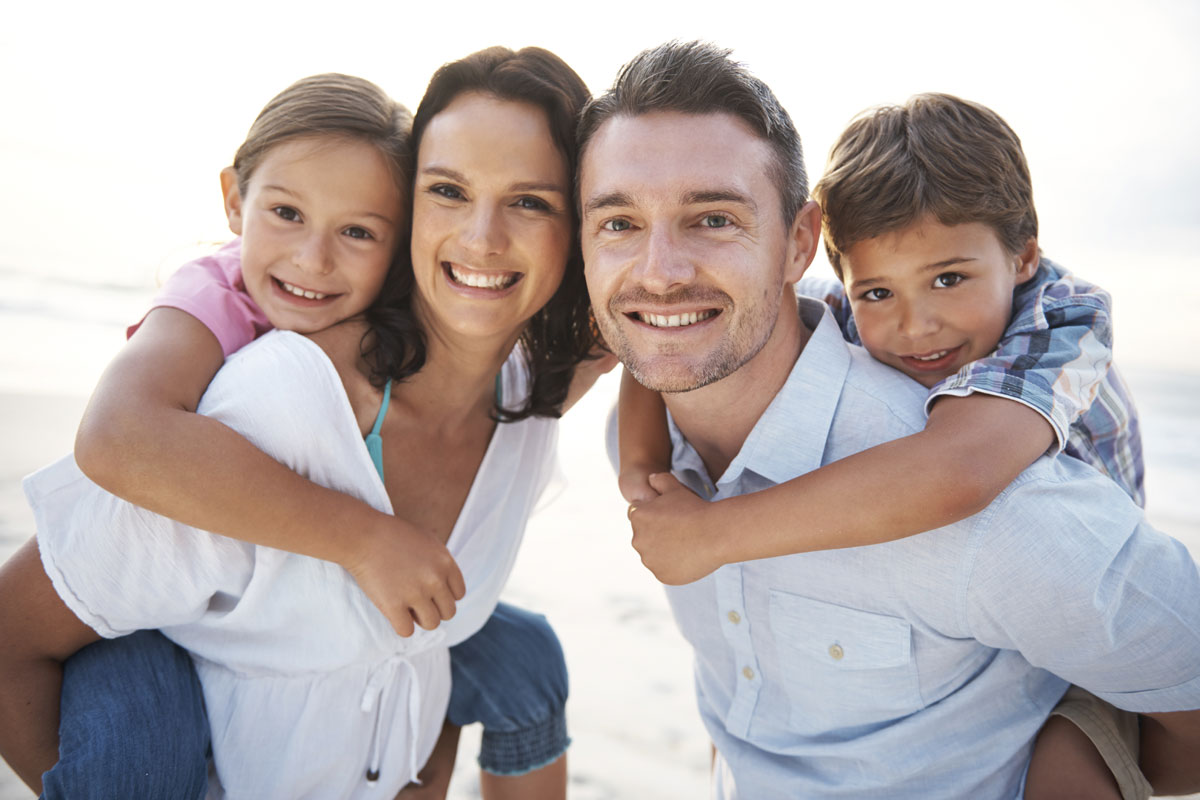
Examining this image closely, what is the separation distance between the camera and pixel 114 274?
32.7 feet

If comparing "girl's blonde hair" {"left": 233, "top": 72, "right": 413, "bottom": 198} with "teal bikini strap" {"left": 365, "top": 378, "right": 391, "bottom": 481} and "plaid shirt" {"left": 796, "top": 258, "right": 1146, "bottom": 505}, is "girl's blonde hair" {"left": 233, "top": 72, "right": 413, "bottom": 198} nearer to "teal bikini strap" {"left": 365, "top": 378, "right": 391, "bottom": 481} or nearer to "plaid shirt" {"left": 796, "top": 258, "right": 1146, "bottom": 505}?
"teal bikini strap" {"left": 365, "top": 378, "right": 391, "bottom": 481}

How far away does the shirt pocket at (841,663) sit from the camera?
200cm

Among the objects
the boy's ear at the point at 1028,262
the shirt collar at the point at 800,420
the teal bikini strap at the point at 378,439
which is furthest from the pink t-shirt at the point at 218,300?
the boy's ear at the point at 1028,262

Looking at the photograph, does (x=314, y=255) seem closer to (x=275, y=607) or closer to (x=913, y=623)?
(x=275, y=607)

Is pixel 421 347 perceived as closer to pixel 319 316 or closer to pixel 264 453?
pixel 319 316

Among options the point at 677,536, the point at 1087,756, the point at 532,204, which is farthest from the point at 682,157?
the point at 1087,756

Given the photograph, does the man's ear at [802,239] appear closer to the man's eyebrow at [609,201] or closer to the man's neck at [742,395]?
the man's neck at [742,395]

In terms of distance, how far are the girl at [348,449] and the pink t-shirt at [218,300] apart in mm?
43

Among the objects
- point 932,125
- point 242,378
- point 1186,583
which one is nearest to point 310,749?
point 242,378

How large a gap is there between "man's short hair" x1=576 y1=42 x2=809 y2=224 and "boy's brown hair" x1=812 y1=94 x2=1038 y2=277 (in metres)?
0.18

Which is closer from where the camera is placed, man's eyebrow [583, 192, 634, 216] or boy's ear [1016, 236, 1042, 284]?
man's eyebrow [583, 192, 634, 216]

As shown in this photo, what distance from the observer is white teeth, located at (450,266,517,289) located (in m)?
2.29

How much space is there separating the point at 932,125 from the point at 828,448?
0.87m

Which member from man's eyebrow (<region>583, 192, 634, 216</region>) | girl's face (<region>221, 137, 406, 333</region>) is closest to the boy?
man's eyebrow (<region>583, 192, 634, 216</region>)
